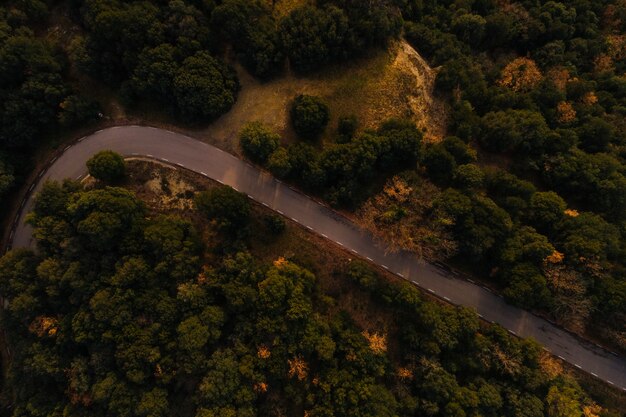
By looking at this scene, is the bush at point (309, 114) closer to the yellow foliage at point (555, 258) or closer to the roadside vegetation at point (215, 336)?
the roadside vegetation at point (215, 336)

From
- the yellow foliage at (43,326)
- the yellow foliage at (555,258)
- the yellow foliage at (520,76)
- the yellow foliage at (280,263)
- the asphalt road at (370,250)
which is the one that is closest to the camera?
the yellow foliage at (43,326)

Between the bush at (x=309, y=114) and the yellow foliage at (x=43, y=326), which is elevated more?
→ the bush at (x=309, y=114)

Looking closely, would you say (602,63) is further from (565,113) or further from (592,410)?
(592,410)

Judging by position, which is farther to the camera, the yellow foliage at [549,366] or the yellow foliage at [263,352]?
the yellow foliage at [549,366]

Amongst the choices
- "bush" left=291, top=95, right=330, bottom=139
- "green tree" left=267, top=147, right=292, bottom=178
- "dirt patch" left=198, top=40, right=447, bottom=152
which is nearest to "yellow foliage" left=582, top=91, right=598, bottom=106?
"dirt patch" left=198, top=40, right=447, bottom=152

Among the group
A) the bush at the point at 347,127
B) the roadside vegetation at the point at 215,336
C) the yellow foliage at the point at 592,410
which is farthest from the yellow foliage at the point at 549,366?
the bush at the point at 347,127

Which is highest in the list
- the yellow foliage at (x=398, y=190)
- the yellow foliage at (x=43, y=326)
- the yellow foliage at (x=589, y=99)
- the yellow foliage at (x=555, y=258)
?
the yellow foliage at (x=589, y=99)

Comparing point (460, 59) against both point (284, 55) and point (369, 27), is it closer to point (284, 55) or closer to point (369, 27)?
point (369, 27)
